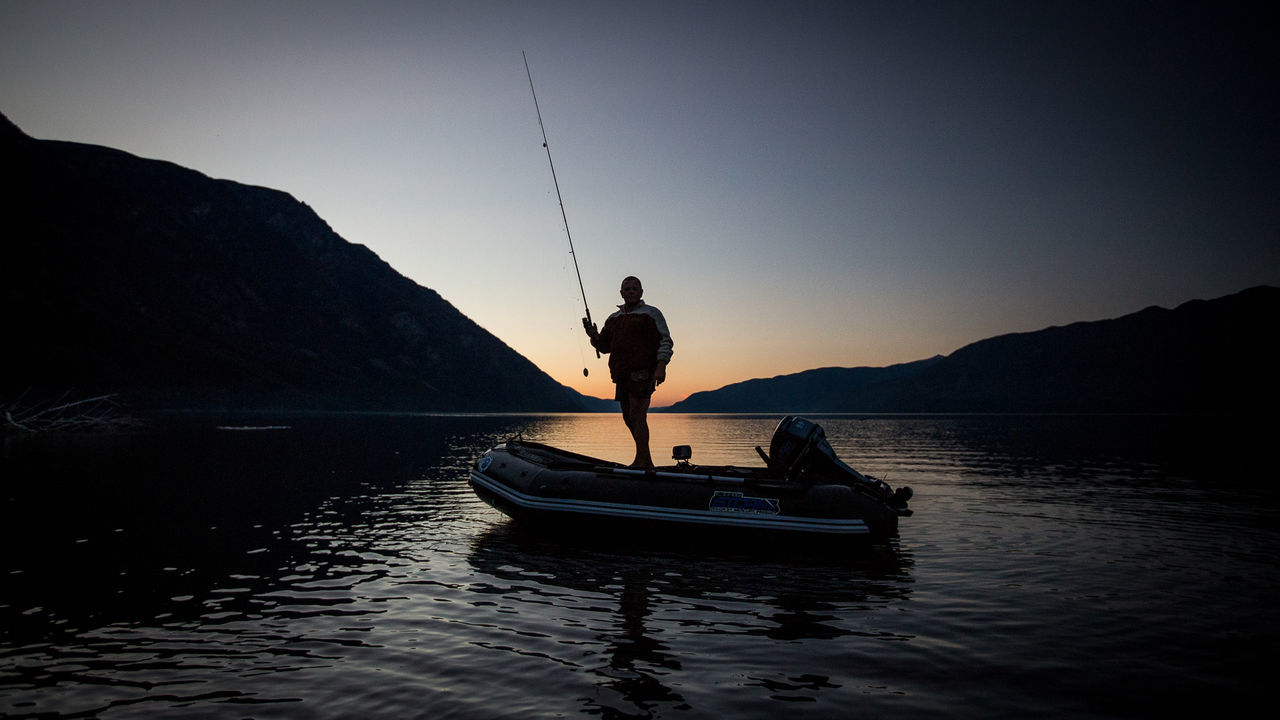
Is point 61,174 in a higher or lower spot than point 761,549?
higher

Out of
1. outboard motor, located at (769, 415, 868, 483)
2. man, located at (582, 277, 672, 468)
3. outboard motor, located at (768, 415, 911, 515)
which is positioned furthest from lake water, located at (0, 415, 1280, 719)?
man, located at (582, 277, 672, 468)

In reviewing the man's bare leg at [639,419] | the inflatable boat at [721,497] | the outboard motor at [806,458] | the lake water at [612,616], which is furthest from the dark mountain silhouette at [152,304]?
the outboard motor at [806,458]

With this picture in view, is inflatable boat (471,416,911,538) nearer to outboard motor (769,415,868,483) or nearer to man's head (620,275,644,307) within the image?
outboard motor (769,415,868,483)

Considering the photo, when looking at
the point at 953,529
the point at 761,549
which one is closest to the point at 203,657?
the point at 761,549

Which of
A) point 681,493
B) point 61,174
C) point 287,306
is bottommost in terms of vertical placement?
point 681,493

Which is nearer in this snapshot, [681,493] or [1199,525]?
[681,493]

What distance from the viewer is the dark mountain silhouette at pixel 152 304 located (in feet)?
368

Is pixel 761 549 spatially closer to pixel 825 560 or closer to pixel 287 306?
pixel 825 560

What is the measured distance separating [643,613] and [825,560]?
355cm

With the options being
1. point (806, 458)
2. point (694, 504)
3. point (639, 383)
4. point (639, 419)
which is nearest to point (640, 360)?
point (639, 383)

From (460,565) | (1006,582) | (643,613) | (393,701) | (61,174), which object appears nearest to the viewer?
(393,701)

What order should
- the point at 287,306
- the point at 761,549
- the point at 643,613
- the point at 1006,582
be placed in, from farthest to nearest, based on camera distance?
the point at 287,306
the point at 761,549
the point at 1006,582
the point at 643,613

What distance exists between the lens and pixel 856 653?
5336mm

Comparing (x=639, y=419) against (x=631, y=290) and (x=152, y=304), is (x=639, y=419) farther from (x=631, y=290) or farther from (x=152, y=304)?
(x=152, y=304)
